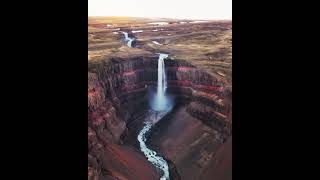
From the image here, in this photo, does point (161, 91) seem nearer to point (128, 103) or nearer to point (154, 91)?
point (154, 91)

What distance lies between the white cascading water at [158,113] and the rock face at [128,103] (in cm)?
3

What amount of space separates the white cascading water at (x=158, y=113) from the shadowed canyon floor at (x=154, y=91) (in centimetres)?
2

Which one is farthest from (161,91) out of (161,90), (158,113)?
(158,113)

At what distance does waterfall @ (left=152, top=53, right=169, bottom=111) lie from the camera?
8.32 ft

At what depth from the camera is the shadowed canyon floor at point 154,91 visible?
8.17 ft

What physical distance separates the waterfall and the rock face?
1.2 inches

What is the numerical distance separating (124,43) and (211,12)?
0.56 m

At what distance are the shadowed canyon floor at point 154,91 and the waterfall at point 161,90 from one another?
2cm

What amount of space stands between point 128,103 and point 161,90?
0.21 metres

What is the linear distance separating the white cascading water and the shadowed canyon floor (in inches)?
0.8

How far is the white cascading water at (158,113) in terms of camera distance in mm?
2506

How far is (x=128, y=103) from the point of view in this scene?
2531mm
